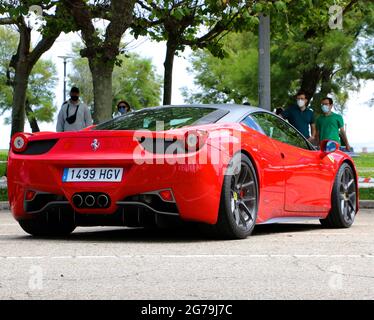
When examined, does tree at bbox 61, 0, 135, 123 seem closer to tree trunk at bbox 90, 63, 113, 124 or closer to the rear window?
tree trunk at bbox 90, 63, 113, 124

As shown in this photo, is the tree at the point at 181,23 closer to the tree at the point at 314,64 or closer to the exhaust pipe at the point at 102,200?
the exhaust pipe at the point at 102,200

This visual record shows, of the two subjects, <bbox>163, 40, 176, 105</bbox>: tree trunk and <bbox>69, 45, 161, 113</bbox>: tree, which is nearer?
<bbox>163, 40, 176, 105</bbox>: tree trunk

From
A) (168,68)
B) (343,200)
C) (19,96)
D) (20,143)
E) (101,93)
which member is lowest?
(343,200)

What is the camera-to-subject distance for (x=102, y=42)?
2083cm

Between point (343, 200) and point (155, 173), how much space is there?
3.25 m

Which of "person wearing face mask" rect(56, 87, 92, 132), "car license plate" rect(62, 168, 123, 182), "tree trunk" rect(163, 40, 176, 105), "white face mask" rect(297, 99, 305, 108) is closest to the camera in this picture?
"car license plate" rect(62, 168, 123, 182)

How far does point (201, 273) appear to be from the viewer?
6.45m

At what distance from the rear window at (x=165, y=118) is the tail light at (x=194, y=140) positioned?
440mm

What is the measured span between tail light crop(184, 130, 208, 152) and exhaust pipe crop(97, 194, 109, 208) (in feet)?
2.65

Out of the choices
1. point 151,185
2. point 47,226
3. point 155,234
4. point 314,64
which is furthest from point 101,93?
point 314,64

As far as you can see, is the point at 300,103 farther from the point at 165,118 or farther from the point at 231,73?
the point at 231,73

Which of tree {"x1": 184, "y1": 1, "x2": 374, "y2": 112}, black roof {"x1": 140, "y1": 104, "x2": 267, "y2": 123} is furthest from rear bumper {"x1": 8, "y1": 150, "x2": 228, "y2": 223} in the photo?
tree {"x1": 184, "y1": 1, "x2": 374, "y2": 112}

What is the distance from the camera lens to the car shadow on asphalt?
28.9ft

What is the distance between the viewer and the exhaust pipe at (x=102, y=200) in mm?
8242
